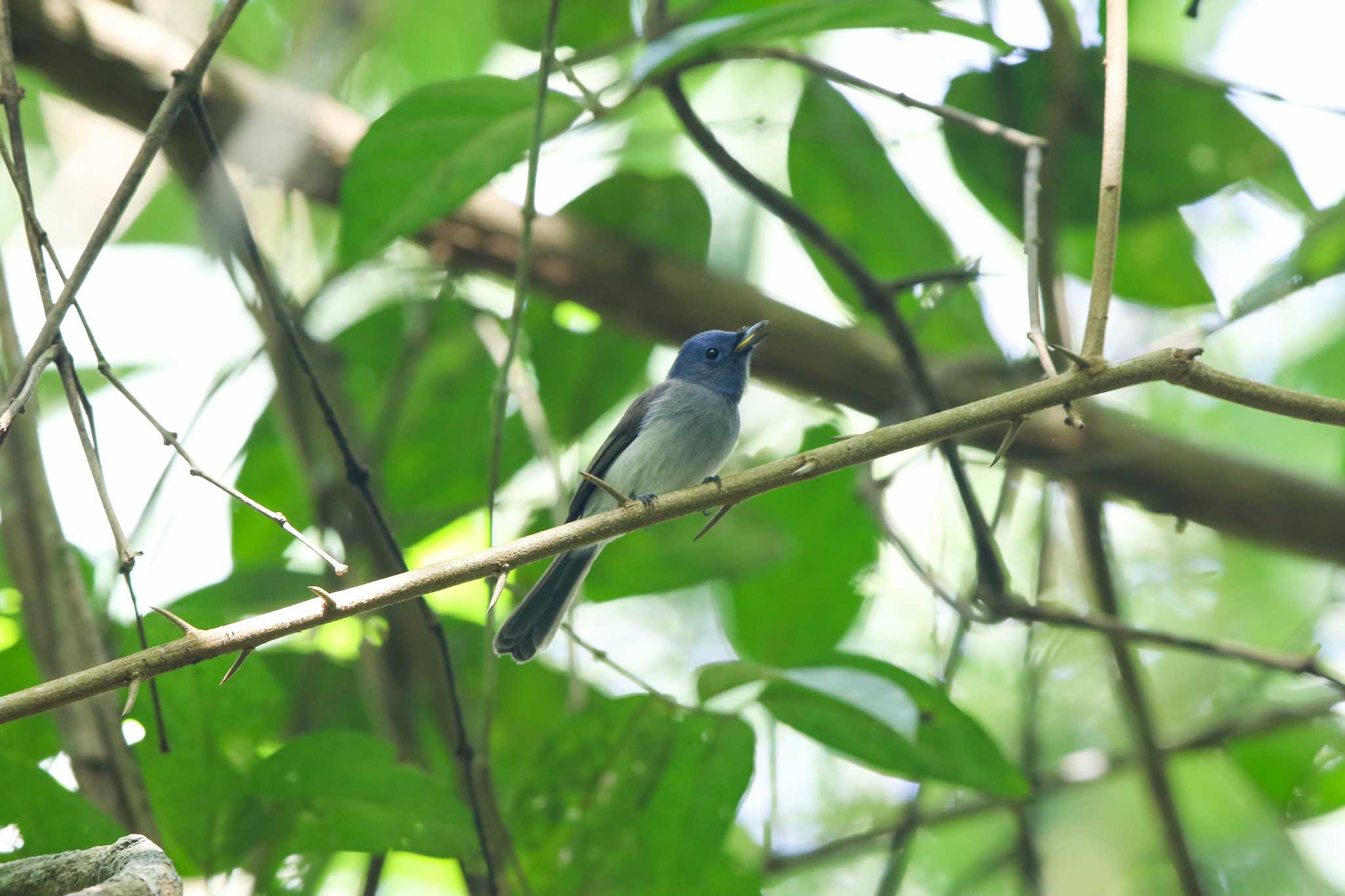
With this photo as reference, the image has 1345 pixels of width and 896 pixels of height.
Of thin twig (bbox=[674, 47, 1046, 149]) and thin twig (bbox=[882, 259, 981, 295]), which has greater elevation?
thin twig (bbox=[674, 47, 1046, 149])

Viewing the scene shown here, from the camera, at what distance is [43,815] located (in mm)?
2156

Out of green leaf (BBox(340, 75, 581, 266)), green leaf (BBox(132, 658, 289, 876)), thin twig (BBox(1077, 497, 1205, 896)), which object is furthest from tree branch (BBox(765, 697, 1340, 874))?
green leaf (BBox(340, 75, 581, 266))

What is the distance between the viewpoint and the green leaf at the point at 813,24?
7.57ft

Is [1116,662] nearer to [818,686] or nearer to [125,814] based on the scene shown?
[818,686]

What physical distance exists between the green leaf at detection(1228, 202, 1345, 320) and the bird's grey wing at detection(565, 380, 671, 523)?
1.60m

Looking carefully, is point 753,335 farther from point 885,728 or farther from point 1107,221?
point 1107,221

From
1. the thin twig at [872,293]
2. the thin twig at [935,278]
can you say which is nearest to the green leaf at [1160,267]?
the thin twig at [935,278]

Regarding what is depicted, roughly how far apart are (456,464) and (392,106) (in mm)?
1219

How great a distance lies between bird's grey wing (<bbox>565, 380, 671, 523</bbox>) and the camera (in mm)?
3424

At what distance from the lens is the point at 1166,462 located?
345 centimetres

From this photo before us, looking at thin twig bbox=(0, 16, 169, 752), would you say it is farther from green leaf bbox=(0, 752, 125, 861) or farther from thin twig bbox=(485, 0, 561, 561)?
thin twig bbox=(485, 0, 561, 561)

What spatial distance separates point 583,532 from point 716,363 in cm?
181

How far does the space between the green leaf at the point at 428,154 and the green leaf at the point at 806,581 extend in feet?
3.81

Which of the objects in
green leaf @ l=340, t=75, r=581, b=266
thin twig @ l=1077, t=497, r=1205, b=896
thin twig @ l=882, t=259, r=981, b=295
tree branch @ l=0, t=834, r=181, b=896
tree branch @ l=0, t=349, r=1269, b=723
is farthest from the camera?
thin twig @ l=1077, t=497, r=1205, b=896
